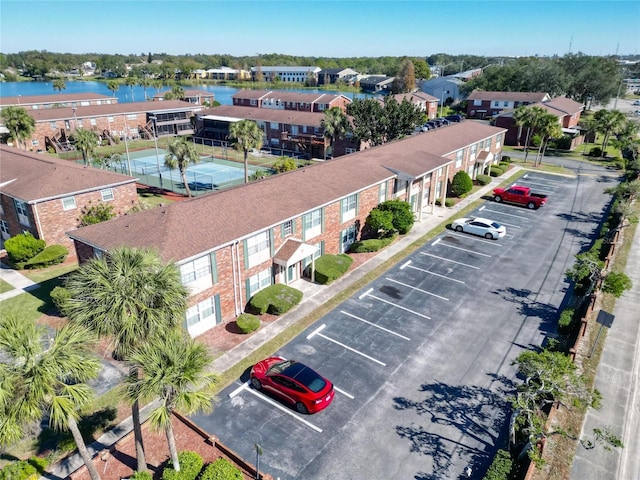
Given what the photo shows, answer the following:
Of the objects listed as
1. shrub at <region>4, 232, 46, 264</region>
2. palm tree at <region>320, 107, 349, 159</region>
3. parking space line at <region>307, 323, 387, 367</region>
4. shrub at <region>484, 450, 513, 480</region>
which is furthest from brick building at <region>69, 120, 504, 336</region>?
palm tree at <region>320, 107, 349, 159</region>

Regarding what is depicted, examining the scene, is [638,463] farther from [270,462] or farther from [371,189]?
[371,189]

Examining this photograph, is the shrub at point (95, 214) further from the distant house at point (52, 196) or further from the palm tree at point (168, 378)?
the palm tree at point (168, 378)

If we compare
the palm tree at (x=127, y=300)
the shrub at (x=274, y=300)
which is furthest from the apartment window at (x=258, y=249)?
the palm tree at (x=127, y=300)

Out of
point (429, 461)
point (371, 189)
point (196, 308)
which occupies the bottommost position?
point (429, 461)

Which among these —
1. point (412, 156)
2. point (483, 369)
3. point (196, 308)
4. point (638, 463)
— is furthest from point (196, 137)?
point (638, 463)

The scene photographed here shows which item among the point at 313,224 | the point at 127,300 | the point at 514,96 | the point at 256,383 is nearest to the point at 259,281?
the point at 313,224

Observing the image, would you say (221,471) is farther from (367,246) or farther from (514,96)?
(514,96)
